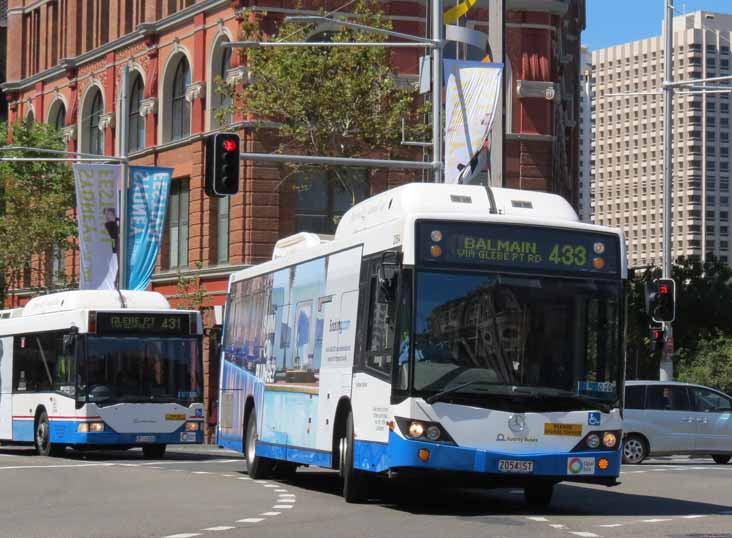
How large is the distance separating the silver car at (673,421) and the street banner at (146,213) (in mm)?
15837

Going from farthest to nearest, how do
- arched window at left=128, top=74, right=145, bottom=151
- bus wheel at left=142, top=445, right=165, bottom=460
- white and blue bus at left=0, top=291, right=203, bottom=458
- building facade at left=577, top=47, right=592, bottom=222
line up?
building facade at left=577, top=47, right=592, bottom=222
arched window at left=128, top=74, right=145, bottom=151
bus wheel at left=142, top=445, right=165, bottom=460
white and blue bus at left=0, top=291, right=203, bottom=458

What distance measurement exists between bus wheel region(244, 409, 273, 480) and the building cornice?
1138 inches

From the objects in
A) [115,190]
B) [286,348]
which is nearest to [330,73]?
[115,190]

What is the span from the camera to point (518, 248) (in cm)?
1683

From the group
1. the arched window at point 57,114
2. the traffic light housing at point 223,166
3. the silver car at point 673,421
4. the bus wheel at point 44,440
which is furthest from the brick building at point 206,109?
the traffic light housing at point 223,166

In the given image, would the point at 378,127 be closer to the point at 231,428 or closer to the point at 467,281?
the point at 231,428

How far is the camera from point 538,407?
54.1 ft

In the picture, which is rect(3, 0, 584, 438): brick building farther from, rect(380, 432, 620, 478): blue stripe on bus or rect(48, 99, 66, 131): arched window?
rect(380, 432, 620, 478): blue stripe on bus

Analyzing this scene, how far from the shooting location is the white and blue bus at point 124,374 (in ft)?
96.8

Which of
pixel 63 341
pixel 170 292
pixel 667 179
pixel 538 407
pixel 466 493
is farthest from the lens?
pixel 170 292

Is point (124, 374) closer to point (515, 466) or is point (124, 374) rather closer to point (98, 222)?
point (98, 222)

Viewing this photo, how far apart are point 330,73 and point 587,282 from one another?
21.6 meters

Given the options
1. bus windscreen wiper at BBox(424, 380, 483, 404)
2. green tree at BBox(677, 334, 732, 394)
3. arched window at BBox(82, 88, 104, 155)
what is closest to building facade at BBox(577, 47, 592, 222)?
green tree at BBox(677, 334, 732, 394)

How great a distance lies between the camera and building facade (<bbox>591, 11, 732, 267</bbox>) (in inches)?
6860
